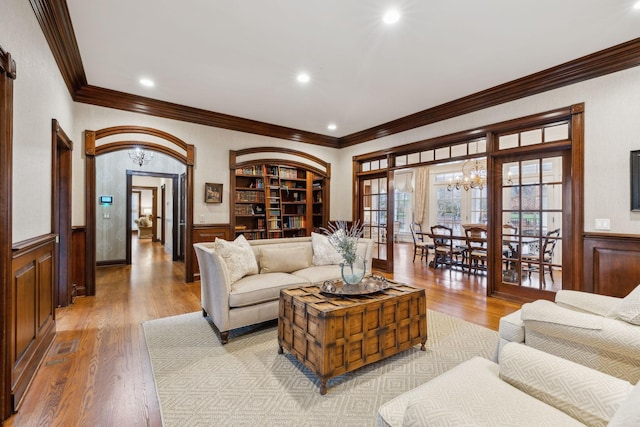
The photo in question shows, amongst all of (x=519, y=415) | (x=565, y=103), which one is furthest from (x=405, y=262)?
(x=519, y=415)

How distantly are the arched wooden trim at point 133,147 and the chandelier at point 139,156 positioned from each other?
1410 millimetres

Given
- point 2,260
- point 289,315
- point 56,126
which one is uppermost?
point 56,126

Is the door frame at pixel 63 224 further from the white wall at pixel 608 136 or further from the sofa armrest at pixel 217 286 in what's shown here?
the white wall at pixel 608 136

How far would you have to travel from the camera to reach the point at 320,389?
201 centimetres

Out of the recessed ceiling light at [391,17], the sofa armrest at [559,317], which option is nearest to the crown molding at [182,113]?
the recessed ceiling light at [391,17]

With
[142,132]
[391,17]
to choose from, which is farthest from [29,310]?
[391,17]

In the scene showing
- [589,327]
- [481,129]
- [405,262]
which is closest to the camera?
[589,327]

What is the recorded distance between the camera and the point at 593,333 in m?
1.53

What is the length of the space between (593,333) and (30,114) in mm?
3927

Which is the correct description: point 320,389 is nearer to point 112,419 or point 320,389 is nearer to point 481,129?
point 112,419

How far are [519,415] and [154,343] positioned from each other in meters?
2.82

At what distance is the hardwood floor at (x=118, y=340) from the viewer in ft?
6.01

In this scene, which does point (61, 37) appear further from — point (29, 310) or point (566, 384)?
point (566, 384)

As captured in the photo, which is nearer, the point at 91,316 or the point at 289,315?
the point at 289,315
